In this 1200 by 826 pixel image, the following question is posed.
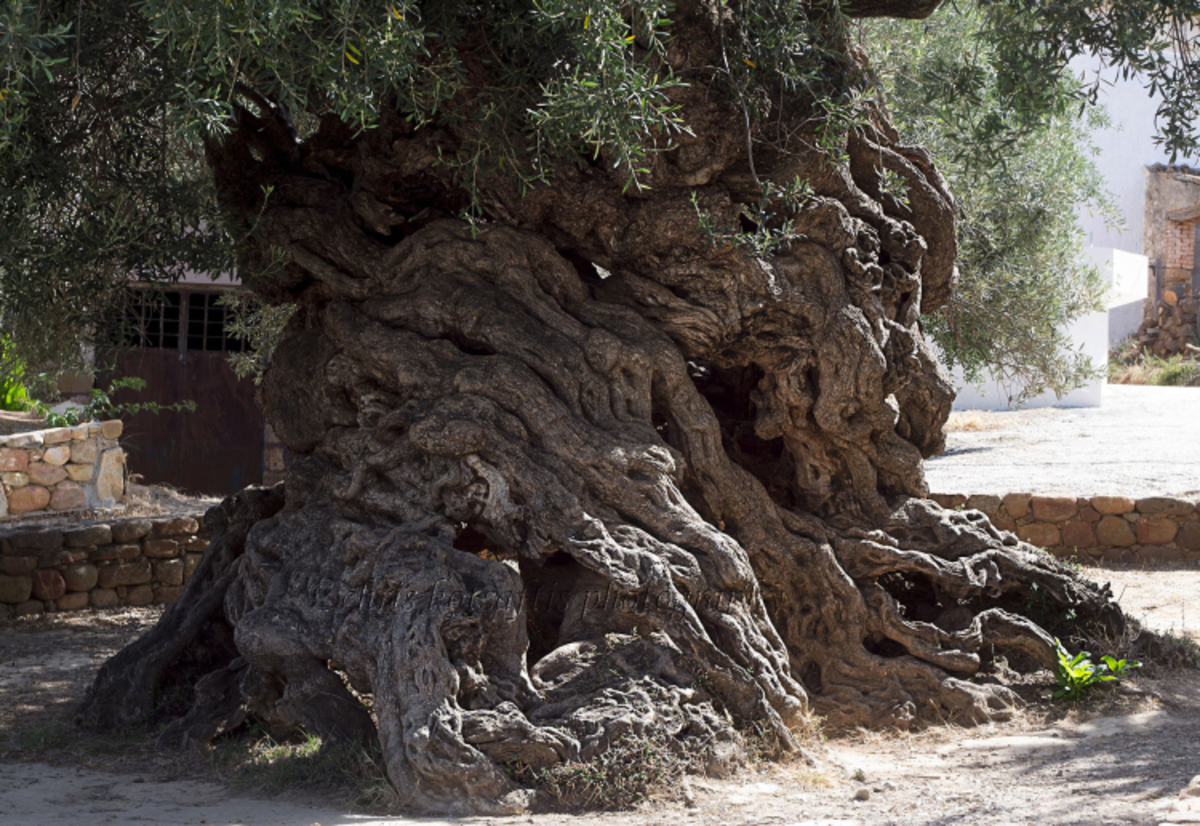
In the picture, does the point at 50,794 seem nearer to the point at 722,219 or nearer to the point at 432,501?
the point at 432,501

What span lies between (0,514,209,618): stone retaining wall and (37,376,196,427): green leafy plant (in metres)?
1.72

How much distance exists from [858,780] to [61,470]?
9.12 meters

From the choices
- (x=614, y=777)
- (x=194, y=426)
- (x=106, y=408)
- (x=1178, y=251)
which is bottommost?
(x=614, y=777)

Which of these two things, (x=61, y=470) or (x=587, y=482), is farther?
(x=61, y=470)

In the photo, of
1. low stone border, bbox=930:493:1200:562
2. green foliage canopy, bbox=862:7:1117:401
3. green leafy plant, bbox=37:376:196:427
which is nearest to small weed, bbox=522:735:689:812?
green foliage canopy, bbox=862:7:1117:401

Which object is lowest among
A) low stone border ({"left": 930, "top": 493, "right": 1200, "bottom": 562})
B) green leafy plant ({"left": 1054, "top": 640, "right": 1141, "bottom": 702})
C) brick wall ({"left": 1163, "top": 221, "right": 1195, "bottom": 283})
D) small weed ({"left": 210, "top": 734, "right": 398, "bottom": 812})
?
small weed ({"left": 210, "top": 734, "right": 398, "bottom": 812})

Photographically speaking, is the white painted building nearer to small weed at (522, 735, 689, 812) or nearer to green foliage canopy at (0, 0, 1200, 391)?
green foliage canopy at (0, 0, 1200, 391)

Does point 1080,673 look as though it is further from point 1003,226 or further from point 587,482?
point 1003,226

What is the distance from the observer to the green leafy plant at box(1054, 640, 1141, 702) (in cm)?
606

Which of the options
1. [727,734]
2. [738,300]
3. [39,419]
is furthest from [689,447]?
[39,419]

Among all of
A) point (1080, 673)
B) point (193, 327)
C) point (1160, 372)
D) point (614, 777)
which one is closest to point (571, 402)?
point (614, 777)

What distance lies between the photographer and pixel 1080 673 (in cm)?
605

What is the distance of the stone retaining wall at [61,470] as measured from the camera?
10.7 metres

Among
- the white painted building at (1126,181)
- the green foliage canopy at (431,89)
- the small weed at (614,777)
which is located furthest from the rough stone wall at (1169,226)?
the small weed at (614,777)
